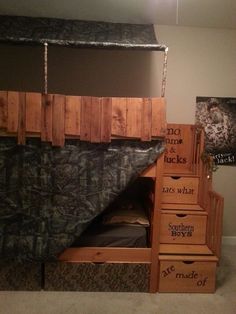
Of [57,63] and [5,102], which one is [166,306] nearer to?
[5,102]

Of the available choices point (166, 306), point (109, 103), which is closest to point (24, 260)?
point (166, 306)

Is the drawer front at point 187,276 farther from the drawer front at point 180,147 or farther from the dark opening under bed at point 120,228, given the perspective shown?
the drawer front at point 180,147

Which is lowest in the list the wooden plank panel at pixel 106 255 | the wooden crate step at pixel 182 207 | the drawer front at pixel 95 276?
the drawer front at pixel 95 276

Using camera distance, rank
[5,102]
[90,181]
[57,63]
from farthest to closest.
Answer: [57,63]
[90,181]
[5,102]

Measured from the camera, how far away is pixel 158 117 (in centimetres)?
210

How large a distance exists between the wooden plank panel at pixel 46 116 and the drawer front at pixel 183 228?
1.14m

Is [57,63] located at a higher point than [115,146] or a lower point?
higher

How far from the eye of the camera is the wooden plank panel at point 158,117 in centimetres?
209

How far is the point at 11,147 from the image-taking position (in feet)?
6.83

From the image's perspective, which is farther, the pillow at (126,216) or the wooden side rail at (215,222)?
the pillow at (126,216)

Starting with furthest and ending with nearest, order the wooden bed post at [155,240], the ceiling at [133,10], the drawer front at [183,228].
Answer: the ceiling at [133,10] → the drawer front at [183,228] → the wooden bed post at [155,240]

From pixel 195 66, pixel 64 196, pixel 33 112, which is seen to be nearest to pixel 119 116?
pixel 33 112

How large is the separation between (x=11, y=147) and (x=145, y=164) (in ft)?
3.24

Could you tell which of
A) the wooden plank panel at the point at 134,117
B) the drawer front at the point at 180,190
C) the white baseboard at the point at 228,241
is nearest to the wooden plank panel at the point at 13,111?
the wooden plank panel at the point at 134,117
